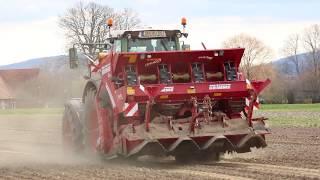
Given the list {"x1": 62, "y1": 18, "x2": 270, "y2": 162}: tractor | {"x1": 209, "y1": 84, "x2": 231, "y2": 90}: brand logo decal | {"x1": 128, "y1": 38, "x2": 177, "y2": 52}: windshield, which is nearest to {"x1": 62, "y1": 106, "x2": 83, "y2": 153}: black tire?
{"x1": 62, "y1": 18, "x2": 270, "y2": 162}: tractor

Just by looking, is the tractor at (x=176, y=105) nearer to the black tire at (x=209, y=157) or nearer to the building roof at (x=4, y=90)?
the black tire at (x=209, y=157)

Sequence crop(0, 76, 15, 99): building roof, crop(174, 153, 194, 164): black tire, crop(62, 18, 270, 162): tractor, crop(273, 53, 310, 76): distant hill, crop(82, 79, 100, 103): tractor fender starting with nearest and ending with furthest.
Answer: crop(62, 18, 270, 162): tractor
crop(174, 153, 194, 164): black tire
crop(82, 79, 100, 103): tractor fender
crop(0, 76, 15, 99): building roof
crop(273, 53, 310, 76): distant hill

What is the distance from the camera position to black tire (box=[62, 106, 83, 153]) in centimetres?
1235

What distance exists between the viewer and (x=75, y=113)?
12523 mm

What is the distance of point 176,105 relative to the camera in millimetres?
10430

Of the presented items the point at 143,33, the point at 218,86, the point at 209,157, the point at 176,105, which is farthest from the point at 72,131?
the point at 218,86

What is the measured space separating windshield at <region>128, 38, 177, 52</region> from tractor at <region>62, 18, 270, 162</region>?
82 cm

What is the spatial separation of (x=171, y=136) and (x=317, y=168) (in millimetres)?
2397

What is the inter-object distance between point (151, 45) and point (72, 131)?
2.57 meters

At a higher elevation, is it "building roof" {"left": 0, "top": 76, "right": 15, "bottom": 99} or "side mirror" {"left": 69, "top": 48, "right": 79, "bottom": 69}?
"side mirror" {"left": 69, "top": 48, "right": 79, "bottom": 69}

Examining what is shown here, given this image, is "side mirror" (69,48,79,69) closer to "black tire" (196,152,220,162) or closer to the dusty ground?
the dusty ground

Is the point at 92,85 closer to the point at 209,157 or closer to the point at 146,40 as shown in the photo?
the point at 146,40

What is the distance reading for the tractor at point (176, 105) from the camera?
9.95m

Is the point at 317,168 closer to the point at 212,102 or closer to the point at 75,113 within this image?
the point at 212,102
